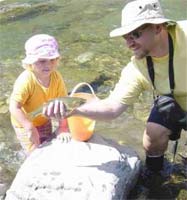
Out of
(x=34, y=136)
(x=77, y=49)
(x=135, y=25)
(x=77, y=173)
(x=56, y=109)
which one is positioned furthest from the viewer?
(x=77, y=49)

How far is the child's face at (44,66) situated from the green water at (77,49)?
89 cm

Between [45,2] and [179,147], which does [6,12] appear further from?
[179,147]

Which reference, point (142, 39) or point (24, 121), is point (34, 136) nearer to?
point (24, 121)

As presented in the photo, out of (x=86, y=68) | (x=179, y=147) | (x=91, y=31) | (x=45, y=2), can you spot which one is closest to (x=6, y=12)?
(x=45, y=2)

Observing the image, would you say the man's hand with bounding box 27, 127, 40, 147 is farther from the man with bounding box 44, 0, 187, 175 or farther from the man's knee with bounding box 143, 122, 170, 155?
the man's knee with bounding box 143, 122, 170, 155

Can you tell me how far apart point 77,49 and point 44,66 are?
3229 mm

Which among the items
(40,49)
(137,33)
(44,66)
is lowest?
(44,66)

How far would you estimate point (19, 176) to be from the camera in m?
3.85

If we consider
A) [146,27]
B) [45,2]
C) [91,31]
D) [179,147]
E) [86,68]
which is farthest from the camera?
[45,2]

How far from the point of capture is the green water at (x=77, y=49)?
16.6ft

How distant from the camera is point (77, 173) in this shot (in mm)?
3803

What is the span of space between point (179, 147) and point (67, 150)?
1.22 meters

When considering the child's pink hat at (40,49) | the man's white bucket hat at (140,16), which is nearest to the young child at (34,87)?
the child's pink hat at (40,49)

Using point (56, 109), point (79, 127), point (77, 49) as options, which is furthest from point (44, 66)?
point (77, 49)
